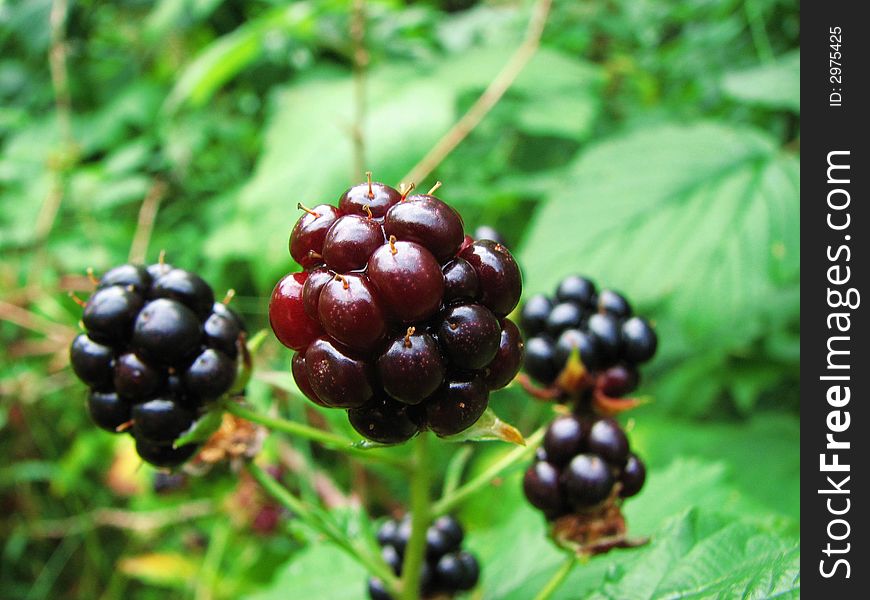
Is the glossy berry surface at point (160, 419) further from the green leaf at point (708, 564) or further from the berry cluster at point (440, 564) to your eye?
the green leaf at point (708, 564)

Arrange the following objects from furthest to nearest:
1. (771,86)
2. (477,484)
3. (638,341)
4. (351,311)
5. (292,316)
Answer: (771,86) → (638,341) → (477,484) → (292,316) → (351,311)

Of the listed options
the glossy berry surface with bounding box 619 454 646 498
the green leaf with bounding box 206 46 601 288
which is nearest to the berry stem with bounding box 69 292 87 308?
the glossy berry surface with bounding box 619 454 646 498

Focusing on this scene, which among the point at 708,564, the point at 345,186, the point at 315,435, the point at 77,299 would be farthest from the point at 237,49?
the point at 708,564

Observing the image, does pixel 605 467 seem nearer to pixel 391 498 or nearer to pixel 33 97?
pixel 391 498

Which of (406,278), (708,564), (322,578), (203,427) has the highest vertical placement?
(406,278)

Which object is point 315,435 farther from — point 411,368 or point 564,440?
point 564,440

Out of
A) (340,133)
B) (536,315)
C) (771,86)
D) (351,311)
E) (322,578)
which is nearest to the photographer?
(351,311)

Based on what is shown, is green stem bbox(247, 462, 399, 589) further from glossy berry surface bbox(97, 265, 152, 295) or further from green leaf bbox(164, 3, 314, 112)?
green leaf bbox(164, 3, 314, 112)
